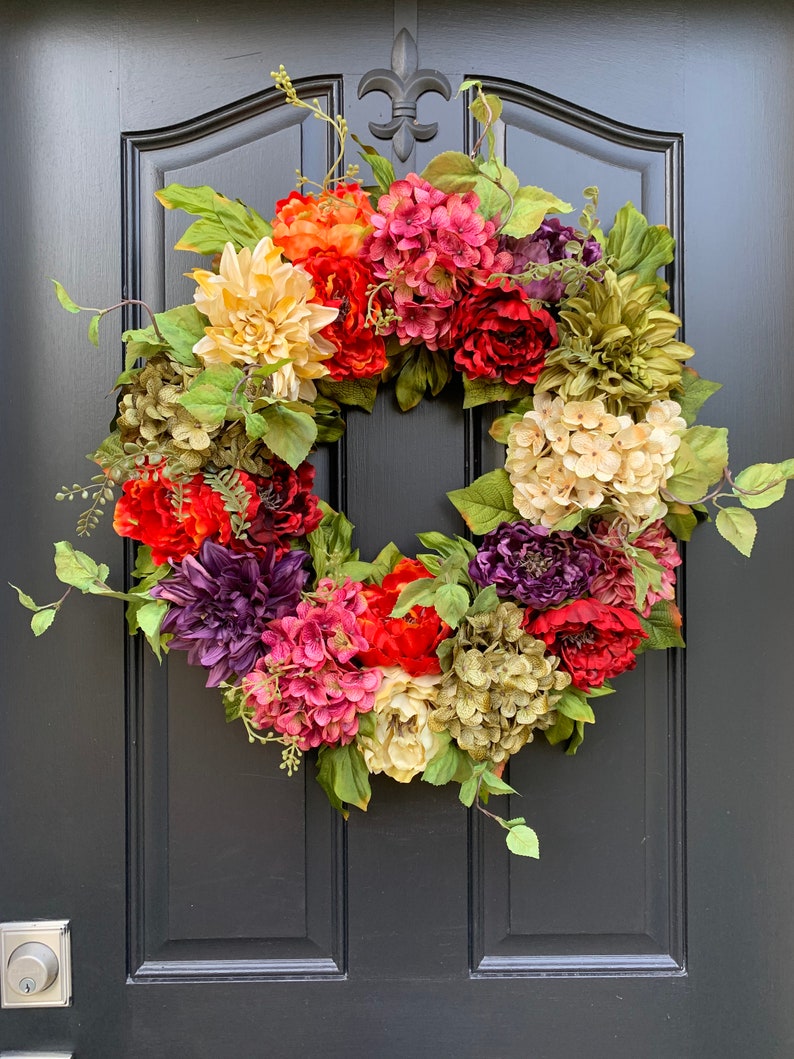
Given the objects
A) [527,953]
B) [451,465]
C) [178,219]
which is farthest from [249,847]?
[178,219]

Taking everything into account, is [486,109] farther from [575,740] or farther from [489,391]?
[575,740]

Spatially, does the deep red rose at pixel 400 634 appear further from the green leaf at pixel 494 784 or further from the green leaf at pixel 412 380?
the green leaf at pixel 412 380

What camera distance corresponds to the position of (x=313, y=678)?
71 centimetres

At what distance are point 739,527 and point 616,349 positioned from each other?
0.22 meters

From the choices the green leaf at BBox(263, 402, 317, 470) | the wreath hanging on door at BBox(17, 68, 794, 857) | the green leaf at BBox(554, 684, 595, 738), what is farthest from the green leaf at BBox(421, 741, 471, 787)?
the green leaf at BBox(263, 402, 317, 470)

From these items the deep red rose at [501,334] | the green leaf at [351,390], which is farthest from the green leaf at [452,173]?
the green leaf at [351,390]

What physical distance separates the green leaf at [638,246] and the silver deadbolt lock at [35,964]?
3.27ft

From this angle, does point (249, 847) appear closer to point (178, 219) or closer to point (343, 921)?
point (343, 921)

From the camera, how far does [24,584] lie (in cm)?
86

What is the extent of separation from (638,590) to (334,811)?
1.47 ft

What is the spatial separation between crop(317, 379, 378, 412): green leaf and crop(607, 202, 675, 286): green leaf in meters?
0.29

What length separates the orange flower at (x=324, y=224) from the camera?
0.72m

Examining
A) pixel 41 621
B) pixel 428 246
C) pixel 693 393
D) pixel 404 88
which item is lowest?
pixel 41 621

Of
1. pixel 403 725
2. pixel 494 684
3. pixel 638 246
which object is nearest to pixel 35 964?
pixel 403 725
